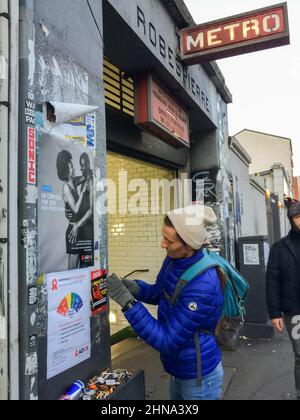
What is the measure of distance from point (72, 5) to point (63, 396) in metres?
2.56

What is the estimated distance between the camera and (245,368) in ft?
15.4

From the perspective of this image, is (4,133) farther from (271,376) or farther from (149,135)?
(271,376)

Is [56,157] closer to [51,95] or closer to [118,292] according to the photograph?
[51,95]

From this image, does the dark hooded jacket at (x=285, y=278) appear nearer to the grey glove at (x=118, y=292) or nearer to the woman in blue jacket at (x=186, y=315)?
the woman in blue jacket at (x=186, y=315)

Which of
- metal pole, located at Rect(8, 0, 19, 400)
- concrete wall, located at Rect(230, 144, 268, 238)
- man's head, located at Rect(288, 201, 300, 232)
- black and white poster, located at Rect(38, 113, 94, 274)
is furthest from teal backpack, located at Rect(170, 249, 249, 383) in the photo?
concrete wall, located at Rect(230, 144, 268, 238)

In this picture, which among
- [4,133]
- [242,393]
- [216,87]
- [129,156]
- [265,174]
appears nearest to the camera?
[4,133]

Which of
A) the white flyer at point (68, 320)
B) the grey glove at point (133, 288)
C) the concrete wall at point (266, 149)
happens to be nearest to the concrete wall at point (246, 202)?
the grey glove at point (133, 288)

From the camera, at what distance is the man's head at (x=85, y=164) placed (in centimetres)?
241

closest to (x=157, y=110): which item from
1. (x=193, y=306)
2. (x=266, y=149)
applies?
(x=193, y=306)

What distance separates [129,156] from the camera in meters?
4.98

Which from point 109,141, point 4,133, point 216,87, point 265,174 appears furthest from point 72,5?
point 265,174

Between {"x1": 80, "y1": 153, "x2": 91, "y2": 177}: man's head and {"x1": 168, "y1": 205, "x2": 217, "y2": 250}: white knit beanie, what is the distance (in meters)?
0.68

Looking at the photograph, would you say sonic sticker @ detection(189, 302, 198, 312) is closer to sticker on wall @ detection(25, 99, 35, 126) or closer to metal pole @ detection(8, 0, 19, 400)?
metal pole @ detection(8, 0, 19, 400)
